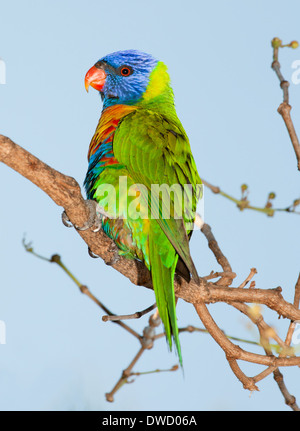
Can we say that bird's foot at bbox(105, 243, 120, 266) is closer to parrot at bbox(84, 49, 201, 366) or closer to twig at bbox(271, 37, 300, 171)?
parrot at bbox(84, 49, 201, 366)

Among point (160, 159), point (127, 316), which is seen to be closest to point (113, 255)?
point (127, 316)

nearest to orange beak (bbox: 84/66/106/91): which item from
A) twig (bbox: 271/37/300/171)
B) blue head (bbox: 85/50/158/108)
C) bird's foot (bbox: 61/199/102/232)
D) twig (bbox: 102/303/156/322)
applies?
blue head (bbox: 85/50/158/108)

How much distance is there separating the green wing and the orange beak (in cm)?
77

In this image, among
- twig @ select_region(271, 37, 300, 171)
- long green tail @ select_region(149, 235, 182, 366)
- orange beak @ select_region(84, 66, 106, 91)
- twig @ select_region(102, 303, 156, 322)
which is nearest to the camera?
long green tail @ select_region(149, 235, 182, 366)

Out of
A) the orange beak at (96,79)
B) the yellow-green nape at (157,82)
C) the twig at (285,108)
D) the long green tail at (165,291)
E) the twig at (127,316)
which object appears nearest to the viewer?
the long green tail at (165,291)

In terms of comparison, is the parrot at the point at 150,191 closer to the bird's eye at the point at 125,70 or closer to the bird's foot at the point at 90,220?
the bird's foot at the point at 90,220

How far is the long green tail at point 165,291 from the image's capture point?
217 centimetres

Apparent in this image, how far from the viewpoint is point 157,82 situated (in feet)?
10.9

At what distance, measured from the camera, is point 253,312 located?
2.76 metres

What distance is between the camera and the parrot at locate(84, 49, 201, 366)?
224 centimetres

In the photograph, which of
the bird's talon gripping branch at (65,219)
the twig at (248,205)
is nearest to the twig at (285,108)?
the twig at (248,205)

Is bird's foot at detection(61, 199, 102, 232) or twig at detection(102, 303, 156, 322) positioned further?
twig at detection(102, 303, 156, 322)
